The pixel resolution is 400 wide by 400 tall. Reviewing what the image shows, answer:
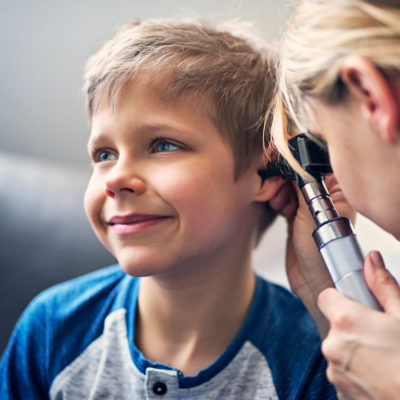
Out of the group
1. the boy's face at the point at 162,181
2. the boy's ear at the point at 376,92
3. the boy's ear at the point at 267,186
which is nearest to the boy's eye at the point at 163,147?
the boy's face at the point at 162,181

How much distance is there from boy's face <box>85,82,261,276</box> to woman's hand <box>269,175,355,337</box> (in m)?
0.10

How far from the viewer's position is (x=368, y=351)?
0.45m

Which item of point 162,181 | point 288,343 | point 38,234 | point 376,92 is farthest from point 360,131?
point 38,234

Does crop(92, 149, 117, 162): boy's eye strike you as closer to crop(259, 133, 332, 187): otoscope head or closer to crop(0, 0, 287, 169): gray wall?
crop(259, 133, 332, 187): otoscope head

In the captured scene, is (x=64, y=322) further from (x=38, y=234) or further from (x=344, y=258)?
(x=344, y=258)

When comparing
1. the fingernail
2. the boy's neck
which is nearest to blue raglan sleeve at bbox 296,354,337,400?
the boy's neck

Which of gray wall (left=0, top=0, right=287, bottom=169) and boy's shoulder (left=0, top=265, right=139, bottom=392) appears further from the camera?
gray wall (left=0, top=0, right=287, bottom=169)

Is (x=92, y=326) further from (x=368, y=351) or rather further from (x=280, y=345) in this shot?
(x=368, y=351)

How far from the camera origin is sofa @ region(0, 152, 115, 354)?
960mm

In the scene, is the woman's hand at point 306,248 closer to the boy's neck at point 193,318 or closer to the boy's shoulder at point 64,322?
the boy's neck at point 193,318

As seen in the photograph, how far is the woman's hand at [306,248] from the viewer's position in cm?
69

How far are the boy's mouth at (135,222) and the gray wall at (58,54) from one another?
670 mm

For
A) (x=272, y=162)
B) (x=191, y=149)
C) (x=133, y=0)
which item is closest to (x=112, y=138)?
(x=191, y=149)

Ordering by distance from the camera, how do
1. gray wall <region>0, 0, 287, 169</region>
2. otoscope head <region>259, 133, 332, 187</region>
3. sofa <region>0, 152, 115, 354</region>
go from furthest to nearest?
1. gray wall <region>0, 0, 287, 169</region>
2. sofa <region>0, 152, 115, 354</region>
3. otoscope head <region>259, 133, 332, 187</region>
